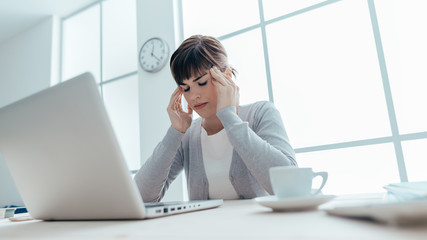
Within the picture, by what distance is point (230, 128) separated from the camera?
1.02 meters

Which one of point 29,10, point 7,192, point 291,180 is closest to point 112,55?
point 29,10

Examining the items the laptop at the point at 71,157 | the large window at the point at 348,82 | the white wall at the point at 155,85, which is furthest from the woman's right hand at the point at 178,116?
the white wall at the point at 155,85

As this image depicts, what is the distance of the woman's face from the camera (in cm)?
126

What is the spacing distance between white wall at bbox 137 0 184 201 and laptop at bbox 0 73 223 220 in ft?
7.44

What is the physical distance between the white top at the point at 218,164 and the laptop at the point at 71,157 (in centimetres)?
62

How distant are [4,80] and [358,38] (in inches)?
191

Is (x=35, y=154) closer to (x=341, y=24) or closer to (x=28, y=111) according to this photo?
(x=28, y=111)

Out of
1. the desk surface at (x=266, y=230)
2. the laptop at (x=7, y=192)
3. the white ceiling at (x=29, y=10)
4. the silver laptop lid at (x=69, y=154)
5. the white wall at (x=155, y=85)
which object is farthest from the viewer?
the laptop at (x=7, y=192)

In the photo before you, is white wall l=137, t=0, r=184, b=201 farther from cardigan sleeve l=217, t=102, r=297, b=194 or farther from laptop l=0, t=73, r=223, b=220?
laptop l=0, t=73, r=223, b=220

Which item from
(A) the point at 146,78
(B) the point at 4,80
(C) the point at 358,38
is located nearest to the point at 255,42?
(C) the point at 358,38

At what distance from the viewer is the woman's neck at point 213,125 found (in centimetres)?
138

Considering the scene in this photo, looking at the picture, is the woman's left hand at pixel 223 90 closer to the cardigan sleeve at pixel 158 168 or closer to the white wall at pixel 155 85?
the cardigan sleeve at pixel 158 168

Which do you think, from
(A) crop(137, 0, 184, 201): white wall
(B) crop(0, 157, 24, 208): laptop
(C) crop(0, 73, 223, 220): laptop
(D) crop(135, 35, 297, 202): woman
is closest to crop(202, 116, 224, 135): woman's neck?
(D) crop(135, 35, 297, 202): woman

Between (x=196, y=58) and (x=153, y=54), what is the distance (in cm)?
192
